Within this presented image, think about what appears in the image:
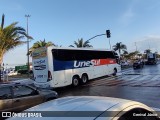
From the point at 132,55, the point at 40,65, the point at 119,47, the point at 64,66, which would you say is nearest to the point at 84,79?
the point at 64,66

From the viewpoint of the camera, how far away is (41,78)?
20094 mm

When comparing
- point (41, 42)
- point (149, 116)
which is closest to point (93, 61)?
point (149, 116)

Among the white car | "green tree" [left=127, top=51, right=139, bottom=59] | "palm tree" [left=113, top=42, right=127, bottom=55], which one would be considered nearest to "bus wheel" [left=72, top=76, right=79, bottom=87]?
the white car

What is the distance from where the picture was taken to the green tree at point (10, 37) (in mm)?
29281

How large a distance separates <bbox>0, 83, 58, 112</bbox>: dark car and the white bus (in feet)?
28.5

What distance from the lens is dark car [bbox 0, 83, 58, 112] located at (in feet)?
31.1

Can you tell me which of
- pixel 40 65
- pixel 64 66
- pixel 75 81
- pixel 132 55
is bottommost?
pixel 75 81

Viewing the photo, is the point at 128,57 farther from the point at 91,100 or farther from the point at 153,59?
the point at 91,100

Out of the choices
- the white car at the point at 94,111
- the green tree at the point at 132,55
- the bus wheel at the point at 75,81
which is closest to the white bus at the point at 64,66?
the bus wheel at the point at 75,81

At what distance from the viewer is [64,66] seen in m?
20.4

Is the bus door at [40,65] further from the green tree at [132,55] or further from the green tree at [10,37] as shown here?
A: the green tree at [132,55]

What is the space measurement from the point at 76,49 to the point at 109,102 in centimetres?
1880

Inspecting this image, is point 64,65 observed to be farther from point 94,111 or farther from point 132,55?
point 132,55

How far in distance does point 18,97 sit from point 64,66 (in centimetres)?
1065
